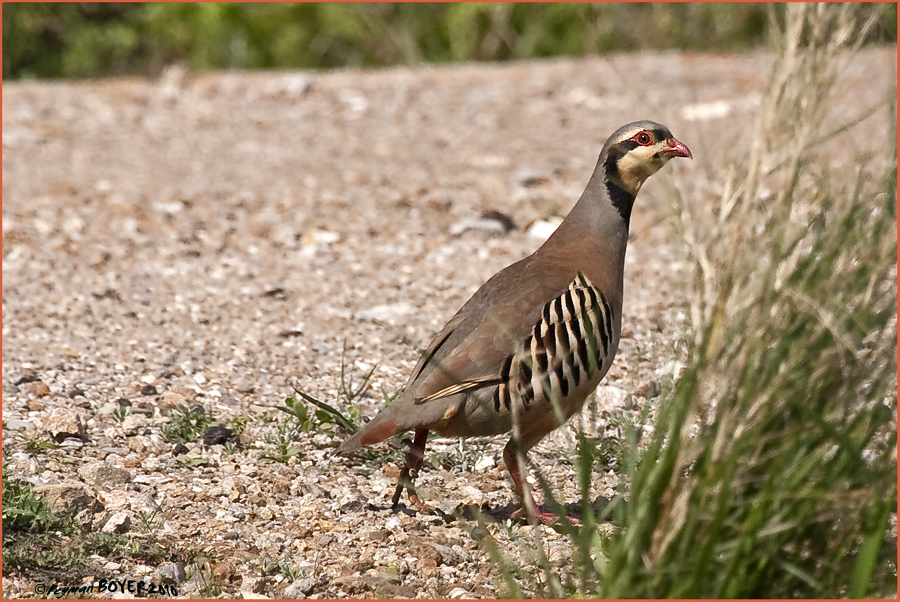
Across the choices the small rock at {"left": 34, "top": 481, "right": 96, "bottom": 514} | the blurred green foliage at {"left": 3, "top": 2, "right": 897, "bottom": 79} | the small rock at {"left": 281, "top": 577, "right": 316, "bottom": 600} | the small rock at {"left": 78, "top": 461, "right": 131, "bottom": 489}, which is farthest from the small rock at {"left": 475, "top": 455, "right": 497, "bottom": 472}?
the blurred green foliage at {"left": 3, "top": 2, "right": 897, "bottom": 79}

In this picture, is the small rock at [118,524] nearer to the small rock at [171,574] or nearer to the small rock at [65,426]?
the small rock at [171,574]

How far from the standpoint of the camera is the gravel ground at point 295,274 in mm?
3568

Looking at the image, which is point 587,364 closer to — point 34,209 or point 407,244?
point 407,244

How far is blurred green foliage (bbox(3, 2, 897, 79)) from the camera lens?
32.9 feet

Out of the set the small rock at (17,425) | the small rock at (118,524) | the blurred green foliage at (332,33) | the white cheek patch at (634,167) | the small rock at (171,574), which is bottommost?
the small rock at (171,574)

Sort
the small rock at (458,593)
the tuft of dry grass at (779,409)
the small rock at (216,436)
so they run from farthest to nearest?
the small rock at (216,436), the small rock at (458,593), the tuft of dry grass at (779,409)

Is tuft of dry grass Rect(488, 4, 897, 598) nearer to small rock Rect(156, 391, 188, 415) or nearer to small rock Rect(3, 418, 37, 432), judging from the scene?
small rock Rect(156, 391, 188, 415)

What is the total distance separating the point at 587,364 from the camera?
3707 mm

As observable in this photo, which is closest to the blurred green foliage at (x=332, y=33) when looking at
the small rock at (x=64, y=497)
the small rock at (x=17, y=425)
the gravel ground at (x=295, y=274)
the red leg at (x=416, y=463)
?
the gravel ground at (x=295, y=274)

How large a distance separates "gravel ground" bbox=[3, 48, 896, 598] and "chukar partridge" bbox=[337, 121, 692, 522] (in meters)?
0.19

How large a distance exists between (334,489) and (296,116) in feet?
17.8

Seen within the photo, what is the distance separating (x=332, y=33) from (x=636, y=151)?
6.63 m

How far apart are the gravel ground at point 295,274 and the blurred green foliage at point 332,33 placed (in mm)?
533

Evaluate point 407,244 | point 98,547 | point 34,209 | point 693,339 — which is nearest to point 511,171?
point 407,244
